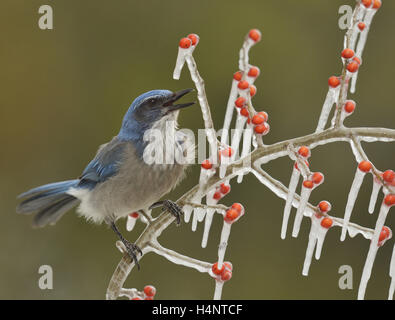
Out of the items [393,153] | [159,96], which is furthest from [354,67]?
[393,153]

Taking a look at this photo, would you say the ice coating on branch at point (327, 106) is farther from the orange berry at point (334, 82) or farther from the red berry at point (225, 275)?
the red berry at point (225, 275)

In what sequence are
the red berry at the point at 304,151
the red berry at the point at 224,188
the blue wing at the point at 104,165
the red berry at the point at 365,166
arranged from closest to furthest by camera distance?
the red berry at the point at 365,166, the red berry at the point at 304,151, the red berry at the point at 224,188, the blue wing at the point at 104,165

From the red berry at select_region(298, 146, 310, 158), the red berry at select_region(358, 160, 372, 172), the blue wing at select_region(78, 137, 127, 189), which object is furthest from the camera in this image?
the blue wing at select_region(78, 137, 127, 189)

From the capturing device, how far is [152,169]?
340 cm

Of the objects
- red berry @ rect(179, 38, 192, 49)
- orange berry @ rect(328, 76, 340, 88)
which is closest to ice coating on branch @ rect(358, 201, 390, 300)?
orange berry @ rect(328, 76, 340, 88)

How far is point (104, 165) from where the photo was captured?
3.60 m

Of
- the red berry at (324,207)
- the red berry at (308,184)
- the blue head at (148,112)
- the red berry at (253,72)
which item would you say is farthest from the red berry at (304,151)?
the blue head at (148,112)

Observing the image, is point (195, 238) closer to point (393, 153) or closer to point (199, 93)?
point (393, 153)

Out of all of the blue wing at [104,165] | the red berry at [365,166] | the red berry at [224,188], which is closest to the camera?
the red berry at [365,166]

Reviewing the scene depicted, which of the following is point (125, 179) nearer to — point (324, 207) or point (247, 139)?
point (247, 139)

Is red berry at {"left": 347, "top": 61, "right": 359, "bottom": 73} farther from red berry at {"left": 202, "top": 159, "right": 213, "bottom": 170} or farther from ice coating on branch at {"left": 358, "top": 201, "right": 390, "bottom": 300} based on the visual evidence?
red berry at {"left": 202, "top": 159, "right": 213, "bottom": 170}

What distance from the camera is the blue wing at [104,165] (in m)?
3.53

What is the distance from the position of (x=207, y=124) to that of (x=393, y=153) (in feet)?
10.5

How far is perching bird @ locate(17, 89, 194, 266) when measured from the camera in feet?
10.9
